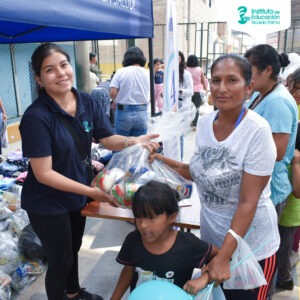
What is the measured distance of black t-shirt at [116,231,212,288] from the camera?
153 centimetres

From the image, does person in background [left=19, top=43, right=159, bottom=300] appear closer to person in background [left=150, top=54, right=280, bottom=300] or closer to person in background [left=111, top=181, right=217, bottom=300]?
person in background [left=111, top=181, right=217, bottom=300]

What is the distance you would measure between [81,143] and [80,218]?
59 cm

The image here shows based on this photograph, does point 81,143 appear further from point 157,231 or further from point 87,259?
point 87,259

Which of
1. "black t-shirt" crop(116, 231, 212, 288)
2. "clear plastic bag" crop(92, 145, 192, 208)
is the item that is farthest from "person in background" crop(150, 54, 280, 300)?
"clear plastic bag" crop(92, 145, 192, 208)

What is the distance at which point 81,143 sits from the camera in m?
1.92

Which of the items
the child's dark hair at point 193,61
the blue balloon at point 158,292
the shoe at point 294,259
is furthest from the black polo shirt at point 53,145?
the child's dark hair at point 193,61

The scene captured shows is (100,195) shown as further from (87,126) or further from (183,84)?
(183,84)

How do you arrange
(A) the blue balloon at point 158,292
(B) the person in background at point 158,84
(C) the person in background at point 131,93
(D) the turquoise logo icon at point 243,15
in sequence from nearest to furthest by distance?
(A) the blue balloon at point 158,292 < (C) the person in background at point 131,93 < (D) the turquoise logo icon at point 243,15 < (B) the person in background at point 158,84

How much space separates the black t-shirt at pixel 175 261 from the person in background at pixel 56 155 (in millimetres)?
428

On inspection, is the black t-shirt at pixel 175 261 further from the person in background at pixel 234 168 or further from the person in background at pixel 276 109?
the person in background at pixel 276 109

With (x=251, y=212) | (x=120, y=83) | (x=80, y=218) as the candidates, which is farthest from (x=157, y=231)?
(x=120, y=83)

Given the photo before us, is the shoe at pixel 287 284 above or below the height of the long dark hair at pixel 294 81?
below

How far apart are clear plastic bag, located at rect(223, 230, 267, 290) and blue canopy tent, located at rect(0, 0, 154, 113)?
4.09 ft

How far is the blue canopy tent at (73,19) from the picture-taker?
137cm
